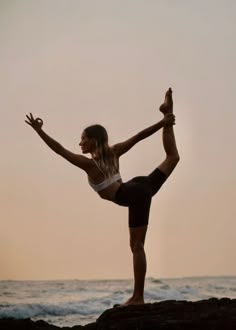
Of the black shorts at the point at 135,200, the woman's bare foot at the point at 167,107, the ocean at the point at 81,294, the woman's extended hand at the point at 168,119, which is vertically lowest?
the ocean at the point at 81,294

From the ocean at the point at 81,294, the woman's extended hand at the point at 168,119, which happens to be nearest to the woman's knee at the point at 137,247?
the woman's extended hand at the point at 168,119

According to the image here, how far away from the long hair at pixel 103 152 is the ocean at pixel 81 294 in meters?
1.64

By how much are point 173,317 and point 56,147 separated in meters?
0.76

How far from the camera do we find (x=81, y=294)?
13.1 ft

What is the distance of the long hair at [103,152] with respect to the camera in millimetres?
2042

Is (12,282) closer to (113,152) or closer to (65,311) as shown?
(65,311)

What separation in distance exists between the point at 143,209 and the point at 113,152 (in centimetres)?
26

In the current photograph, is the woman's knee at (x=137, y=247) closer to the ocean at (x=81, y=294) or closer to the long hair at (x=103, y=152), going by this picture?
the long hair at (x=103, y=152)

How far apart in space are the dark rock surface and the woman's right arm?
578mm

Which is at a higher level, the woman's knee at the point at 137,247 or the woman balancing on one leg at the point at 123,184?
the woman balancing on one leg at the point at 123,184

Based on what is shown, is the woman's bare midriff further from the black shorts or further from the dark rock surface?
the dark rock surface

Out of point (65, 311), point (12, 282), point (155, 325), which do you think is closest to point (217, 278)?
point (65, 311)

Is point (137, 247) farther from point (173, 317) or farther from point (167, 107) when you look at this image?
point (167, 107)

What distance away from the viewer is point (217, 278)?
349 cm
